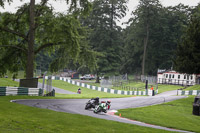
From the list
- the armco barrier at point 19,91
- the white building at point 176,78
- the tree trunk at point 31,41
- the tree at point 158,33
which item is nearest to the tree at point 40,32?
the tree trunk at point 31,41

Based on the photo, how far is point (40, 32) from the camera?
27969 mm

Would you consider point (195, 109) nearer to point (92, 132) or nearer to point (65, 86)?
point (92, 132)

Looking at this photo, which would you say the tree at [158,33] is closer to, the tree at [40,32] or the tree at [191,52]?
the tree at [191,52]

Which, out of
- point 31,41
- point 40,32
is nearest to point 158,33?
point 40,32

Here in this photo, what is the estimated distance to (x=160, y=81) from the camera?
66875mm

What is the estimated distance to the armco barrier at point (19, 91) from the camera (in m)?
23.5

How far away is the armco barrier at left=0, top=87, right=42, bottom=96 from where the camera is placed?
77.1 ft

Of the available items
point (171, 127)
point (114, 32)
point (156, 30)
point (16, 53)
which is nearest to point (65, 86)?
point (114, 32)

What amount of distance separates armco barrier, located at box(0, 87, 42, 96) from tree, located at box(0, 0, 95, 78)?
1.83 meters

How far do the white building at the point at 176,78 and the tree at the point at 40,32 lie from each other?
127 ft

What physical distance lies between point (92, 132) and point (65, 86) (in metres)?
46.7

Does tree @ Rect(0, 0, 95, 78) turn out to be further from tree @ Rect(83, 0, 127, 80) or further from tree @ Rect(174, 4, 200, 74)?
tree @ Rect(83, 0, 127, 80)

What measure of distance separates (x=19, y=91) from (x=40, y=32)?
6730 mm

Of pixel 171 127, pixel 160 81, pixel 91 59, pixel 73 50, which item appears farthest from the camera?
pixel 160 81
